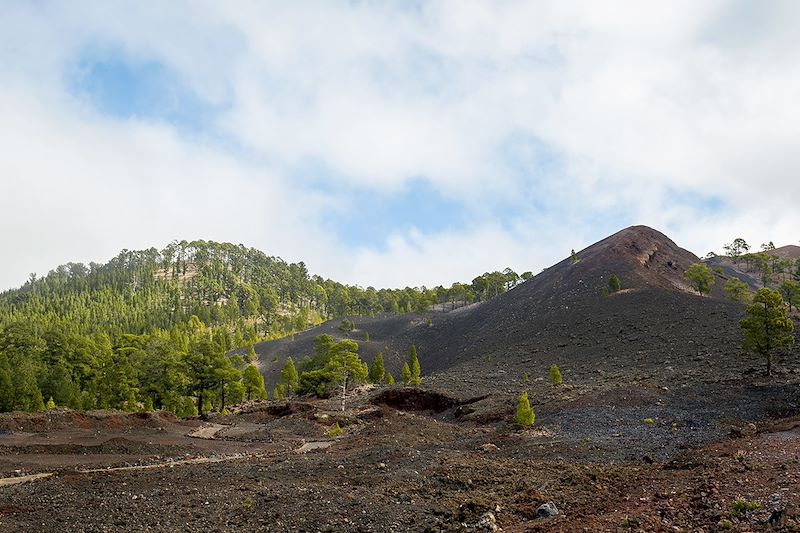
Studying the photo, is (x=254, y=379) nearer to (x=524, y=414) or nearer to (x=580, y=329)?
(x=580, y=329)

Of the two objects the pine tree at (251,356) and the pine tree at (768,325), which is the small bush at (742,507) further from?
the pine tree at (251,356)

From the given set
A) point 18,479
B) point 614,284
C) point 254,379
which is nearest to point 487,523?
point 18,479

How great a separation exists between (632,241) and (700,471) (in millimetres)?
114819

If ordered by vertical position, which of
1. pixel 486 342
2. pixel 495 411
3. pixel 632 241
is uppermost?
pixel 632 241

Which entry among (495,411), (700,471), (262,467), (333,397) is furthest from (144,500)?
(333,397)

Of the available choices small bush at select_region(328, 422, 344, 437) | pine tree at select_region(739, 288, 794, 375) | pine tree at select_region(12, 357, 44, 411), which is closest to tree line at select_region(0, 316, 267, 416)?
pine tree at select_region(12, 357, 44, 411)

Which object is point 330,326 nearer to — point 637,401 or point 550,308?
point 550,308

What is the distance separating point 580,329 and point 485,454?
57777 mm

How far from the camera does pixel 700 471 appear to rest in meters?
17.7

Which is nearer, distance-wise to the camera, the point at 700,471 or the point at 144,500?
the point at 700,471

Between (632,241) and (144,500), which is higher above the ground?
(632,241)

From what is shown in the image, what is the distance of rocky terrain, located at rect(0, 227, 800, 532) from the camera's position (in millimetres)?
16297

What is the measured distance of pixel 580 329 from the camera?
82.0 m

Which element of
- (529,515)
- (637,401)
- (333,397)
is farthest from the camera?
(333,397)
